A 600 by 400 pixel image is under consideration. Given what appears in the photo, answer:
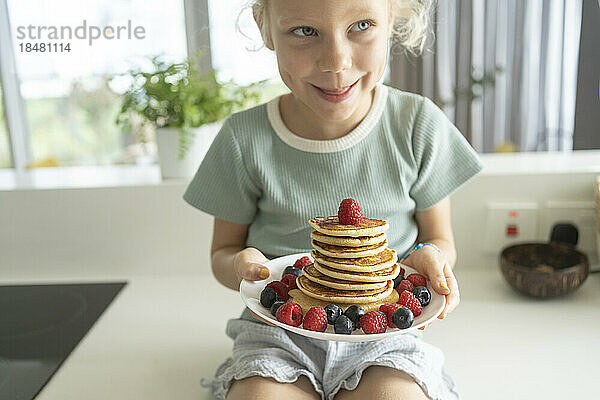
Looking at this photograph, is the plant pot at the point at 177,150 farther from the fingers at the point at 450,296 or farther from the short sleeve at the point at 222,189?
the fingers at the point at 450,296

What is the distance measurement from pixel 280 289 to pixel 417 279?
8.4 inches

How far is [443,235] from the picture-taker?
1.11 meters

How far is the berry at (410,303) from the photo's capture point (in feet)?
2.74

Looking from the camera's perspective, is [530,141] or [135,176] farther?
[530,141]

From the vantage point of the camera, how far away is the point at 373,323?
2.58 feet

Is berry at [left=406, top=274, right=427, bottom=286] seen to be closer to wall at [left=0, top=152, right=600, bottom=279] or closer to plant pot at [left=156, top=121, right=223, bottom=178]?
wall at [left=0, top=152, right=600, bottom=279]

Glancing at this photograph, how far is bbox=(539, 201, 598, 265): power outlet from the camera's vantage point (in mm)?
1417

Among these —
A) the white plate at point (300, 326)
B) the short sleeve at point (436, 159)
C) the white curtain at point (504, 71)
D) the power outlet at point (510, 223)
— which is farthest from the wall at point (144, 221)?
the white curtain at point (504, 71)

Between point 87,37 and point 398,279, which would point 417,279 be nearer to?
point 398,279

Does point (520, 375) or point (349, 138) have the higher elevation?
point (349, 138)

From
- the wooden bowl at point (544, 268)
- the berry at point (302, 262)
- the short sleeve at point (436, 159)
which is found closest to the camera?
the berry at point (302, 262)

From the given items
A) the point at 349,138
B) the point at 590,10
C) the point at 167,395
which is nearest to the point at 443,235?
the point at 349,138

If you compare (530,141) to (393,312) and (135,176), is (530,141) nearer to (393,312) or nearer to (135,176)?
(135,176)

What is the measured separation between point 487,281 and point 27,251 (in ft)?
3.77
